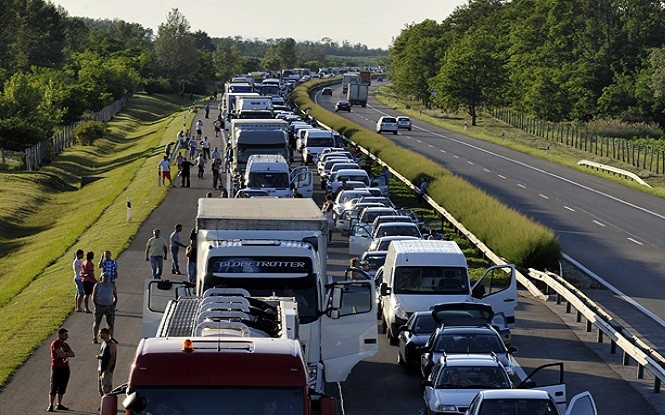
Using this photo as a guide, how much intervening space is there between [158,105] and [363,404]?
128 m

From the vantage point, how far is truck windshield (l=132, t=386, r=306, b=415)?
1005 centimetres

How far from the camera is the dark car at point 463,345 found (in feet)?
64.3

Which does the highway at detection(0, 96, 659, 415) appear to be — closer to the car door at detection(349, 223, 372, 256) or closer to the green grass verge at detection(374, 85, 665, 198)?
the car door at detection(349, 223, 372, 256)

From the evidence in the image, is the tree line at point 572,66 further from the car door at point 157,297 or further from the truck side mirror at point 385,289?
the car door at point 157,297

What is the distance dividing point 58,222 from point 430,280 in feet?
106

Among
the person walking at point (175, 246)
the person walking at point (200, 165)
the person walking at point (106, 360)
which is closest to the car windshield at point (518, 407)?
the person walking at point (106, 360)

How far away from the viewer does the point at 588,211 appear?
4903 cm

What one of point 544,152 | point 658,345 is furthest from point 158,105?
point 658,345

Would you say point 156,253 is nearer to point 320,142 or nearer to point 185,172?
point 185,172

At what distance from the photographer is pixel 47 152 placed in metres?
79.6

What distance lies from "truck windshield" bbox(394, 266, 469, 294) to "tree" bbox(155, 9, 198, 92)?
13846 cm

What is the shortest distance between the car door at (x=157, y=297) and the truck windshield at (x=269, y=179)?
950 inches

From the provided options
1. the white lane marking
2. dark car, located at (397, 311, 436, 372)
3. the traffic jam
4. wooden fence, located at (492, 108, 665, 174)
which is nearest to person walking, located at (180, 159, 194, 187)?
the traffic jam


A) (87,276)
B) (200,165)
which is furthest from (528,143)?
(87,276)
